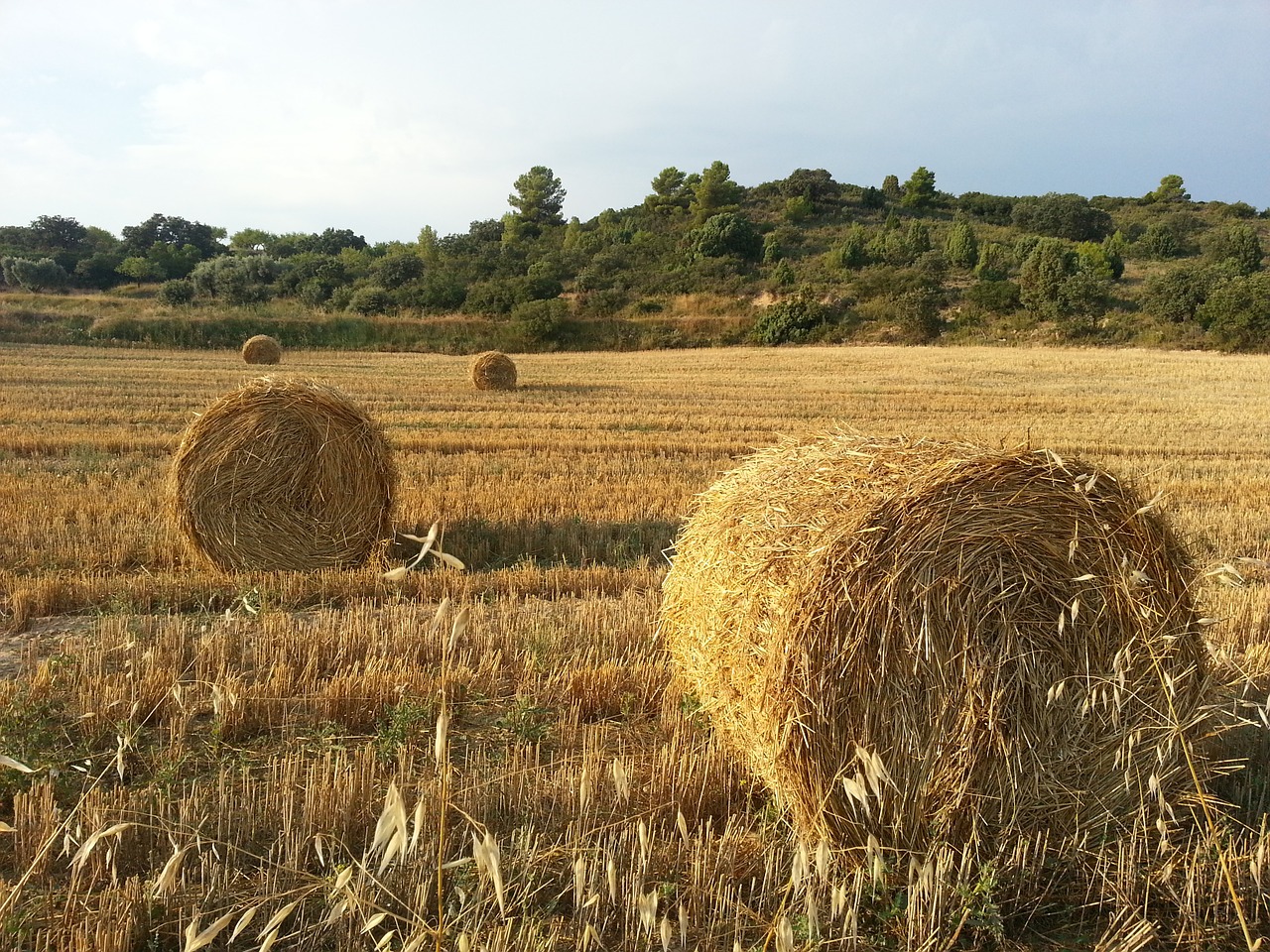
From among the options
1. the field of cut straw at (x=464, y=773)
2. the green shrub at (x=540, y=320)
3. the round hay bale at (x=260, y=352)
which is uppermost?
the green shrub at (x=540, y=320)

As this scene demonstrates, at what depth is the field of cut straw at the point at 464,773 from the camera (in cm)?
293

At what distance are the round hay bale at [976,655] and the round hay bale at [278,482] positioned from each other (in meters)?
4.89

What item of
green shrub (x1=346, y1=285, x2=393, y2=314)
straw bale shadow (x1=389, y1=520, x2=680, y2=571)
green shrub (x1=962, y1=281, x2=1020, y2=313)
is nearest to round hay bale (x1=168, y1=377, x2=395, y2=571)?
straw bale shadow (x1=389, y1=520, x2=680, y2=571)

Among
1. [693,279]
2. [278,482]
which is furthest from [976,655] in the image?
[693,279]

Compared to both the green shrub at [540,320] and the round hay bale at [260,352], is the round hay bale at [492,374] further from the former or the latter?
the green shrub at [540,320]

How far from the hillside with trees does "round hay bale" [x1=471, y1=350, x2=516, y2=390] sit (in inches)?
736

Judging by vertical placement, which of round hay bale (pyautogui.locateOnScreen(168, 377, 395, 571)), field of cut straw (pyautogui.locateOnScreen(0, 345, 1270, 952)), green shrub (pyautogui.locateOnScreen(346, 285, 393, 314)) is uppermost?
green shrub (pyautogui.locateOnScreen(346, 285, 393, 314))

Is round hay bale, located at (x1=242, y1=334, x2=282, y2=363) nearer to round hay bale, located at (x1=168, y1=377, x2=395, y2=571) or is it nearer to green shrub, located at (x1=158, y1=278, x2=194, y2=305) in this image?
green shrub, located at (x1=158, y1=278, x2=194, y2=305)

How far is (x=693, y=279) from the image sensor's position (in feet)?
181

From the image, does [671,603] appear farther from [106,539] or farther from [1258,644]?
[106,539]

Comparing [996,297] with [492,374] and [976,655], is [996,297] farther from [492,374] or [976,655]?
[976,655]

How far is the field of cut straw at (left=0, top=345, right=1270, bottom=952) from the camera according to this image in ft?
9.62

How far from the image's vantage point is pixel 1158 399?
21703 mm

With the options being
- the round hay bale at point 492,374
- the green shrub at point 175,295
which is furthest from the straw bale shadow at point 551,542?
the green shrub at point 175,295
